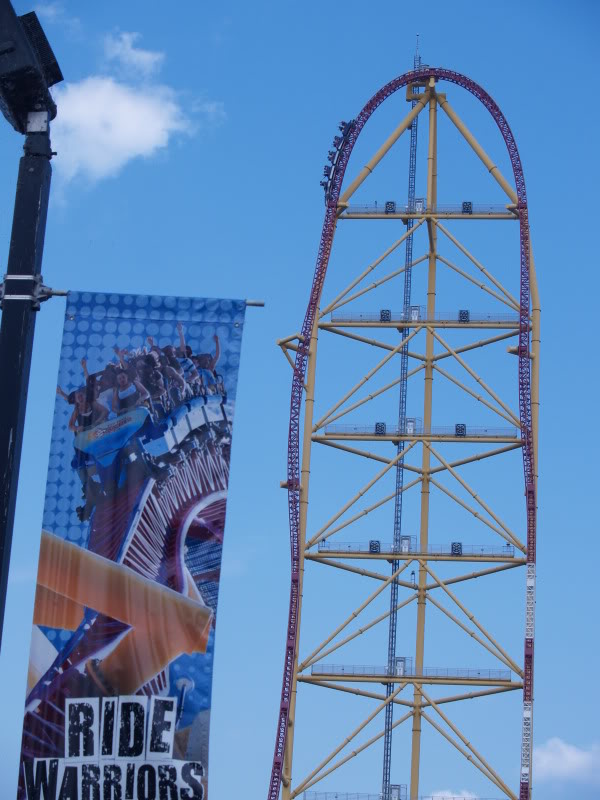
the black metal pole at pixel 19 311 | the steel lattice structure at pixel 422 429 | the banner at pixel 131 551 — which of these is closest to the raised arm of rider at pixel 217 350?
the banner at pixel 131 551

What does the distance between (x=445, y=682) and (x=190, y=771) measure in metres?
40.6

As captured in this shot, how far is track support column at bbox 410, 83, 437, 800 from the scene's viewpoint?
198 feet

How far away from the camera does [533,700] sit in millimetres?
57531

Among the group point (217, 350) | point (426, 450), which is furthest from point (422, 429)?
point (217, 350)

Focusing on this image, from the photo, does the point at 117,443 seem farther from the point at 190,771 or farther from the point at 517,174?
the point at 517,174

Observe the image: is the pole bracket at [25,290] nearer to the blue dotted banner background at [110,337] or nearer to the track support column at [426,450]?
the blue dotted banner background at [110,337]

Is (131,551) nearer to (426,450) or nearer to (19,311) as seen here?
(19,311)

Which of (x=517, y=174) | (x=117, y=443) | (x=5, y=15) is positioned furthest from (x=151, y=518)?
(x=517, y=174)

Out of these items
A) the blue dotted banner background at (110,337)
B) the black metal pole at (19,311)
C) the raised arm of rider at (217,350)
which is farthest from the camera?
the raised arm of rider at (217,350)

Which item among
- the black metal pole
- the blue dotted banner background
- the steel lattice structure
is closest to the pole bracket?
the black metal pole

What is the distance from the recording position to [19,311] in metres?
17.1

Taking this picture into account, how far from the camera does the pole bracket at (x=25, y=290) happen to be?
17.1 m

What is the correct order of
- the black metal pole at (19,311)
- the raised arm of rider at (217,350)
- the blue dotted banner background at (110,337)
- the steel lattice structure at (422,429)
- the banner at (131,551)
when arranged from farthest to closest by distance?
the steel lattice structure at (422,429) → the raised arm of rider at (217,350) → the blue dotted banner background at (110,337) → the banner at (131,551) → the black metal pole at (19,311)

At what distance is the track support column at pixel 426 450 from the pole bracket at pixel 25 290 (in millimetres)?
44606
